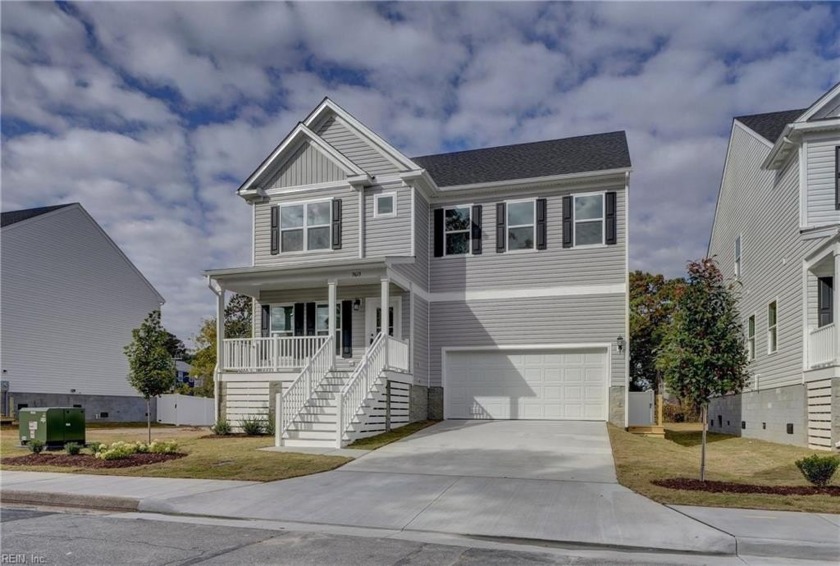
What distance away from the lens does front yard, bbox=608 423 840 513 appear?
27.1 ft

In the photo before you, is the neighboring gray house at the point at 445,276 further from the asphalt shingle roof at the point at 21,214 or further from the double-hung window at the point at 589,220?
the asphalt shingle roof at the point at 21,214

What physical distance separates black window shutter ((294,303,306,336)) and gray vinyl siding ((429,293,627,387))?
3.88m

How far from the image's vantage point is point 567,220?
18.7m

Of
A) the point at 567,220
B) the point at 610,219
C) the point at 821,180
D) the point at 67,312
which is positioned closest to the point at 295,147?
the point at 567,220

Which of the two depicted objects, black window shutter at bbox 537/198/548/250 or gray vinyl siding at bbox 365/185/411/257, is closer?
gray vinyl siding at bbox 365/185/411/257

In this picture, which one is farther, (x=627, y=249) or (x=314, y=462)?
(x=627, y=249)

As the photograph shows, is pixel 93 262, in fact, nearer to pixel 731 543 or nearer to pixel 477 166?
pixel 477 166

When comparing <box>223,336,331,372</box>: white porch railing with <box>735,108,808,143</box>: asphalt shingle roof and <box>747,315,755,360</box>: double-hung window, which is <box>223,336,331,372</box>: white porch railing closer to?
<box>747,315,755,360</box>: double-hung window

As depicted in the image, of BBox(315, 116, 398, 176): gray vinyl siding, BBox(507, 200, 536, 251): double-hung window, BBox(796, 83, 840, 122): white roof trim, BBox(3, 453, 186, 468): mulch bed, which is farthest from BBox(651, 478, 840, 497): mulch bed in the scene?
BBox(315, 116, 398, 176): gray vinyl siding

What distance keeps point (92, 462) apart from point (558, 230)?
13030mm

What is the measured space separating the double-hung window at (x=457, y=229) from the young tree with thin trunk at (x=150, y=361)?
28.3ft

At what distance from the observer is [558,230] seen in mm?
18750

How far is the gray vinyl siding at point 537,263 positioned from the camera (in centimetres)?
1814

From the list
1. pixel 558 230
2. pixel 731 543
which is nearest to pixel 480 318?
pixel 558 230
